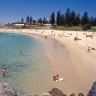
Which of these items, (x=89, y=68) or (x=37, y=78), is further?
(x=89, y=68)

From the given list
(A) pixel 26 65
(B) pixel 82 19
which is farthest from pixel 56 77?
(B) pixel 82 19

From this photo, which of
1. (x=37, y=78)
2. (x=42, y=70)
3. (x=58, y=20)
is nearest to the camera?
(x=37, y=78)

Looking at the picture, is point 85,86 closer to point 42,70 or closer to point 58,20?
point 42,70

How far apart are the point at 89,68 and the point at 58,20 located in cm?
10315

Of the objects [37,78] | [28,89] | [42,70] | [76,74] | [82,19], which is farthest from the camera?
[82,19]

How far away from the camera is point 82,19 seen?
114250 millimetres

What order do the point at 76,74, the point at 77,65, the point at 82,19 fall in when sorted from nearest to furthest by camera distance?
the point at 76,74
the point at 77,65
the point at 82,19

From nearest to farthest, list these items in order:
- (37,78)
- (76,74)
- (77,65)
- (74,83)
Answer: (74,83) → (37,78) → (76,74) → (77,65)

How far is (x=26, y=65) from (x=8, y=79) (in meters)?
7.09

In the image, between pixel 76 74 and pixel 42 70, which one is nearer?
pixel 76 74

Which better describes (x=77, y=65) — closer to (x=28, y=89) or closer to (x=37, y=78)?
(x=37, y=78)

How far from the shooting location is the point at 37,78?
2277 centimetres

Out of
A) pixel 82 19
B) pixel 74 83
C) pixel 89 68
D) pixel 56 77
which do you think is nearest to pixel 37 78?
pixel 56 77

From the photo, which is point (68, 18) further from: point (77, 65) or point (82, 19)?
point (77, 65)
